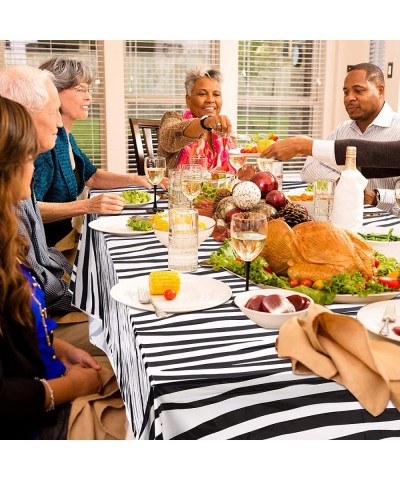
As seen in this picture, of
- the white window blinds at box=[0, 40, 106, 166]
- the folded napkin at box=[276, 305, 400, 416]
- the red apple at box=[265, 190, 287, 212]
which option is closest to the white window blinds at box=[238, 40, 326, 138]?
the white window blinds at box=[0, 40, 106, 166]

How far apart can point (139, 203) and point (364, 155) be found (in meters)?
0.88

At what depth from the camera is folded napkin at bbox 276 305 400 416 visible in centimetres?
92

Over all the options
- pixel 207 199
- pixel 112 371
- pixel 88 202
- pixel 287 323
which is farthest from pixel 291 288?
pixel 88 202

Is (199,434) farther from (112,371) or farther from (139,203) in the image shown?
(139,203)

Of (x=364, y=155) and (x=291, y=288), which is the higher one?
(x=364, y=155)

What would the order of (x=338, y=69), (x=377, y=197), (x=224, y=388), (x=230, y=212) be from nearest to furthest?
(x=224, y=388)
(x=230, y=212)
(x=377, y=197)
(x=338, y=69)

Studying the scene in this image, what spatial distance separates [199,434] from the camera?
37.3 inches

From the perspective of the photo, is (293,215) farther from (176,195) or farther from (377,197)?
(377,197)

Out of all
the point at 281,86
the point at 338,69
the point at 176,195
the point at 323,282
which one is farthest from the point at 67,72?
the point at 338,69

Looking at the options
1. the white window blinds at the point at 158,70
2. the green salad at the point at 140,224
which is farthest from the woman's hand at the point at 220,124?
the white window blinds at the point at 158,70

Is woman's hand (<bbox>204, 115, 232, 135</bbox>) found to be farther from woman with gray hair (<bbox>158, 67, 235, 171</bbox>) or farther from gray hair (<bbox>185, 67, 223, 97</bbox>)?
gray hair (<bbox>185, 67, 223, 97</bbox>)

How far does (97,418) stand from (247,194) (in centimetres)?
78

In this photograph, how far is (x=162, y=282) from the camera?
4.16 ft

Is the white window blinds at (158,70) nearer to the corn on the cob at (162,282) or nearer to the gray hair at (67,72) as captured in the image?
the gray hair at (67,72)
